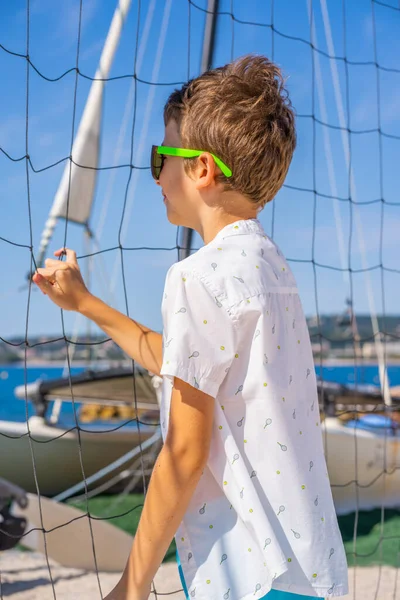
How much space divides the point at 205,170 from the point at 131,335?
0.26 meters

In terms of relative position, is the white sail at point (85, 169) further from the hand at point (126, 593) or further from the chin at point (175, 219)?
the hand at point (126, 593)

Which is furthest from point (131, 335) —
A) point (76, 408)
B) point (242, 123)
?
point (76, 408)

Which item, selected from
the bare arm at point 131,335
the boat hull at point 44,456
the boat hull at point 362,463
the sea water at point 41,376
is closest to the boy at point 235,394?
the bare arm at point 131,335

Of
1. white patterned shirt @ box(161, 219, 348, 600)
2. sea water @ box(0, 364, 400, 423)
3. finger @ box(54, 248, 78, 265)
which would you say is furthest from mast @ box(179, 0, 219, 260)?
sea water @ box(0, 364, 400, 423)

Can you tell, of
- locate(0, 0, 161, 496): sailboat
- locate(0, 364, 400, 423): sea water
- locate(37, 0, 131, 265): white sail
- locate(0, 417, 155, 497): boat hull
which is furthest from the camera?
locate(0, 364, 400, 423): sea water

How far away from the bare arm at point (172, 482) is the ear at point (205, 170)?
0.22 metres

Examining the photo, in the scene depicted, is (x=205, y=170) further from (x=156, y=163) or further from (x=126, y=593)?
(x=126, y=593)

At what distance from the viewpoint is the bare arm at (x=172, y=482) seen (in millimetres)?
653

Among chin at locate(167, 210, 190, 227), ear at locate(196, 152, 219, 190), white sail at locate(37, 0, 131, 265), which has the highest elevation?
white sail at locate(37, 0, 131, 265)

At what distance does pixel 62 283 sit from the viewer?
0.85 metres

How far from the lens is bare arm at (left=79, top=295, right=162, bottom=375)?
2.89 feet

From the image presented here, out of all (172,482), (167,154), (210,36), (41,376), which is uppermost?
(210,36)

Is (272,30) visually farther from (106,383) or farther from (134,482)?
(134,482)

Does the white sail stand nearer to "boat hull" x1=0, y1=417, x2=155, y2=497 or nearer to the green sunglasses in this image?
"boat hull" x1=0, y1=417, x2=155, y2=497
